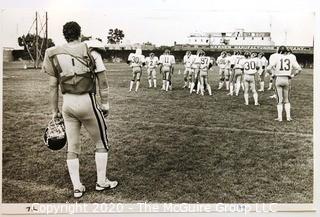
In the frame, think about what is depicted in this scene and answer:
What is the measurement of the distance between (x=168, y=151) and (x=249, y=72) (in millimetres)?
759

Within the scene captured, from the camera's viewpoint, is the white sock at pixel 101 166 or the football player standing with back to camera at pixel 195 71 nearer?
the white sock at pixel 101 166

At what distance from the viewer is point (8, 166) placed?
2.92 meters

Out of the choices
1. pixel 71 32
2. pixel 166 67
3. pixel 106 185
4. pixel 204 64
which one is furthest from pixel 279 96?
pixel 71 32

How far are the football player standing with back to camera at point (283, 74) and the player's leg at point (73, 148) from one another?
114 centimetres

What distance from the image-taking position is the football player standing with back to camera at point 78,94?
9.21ft

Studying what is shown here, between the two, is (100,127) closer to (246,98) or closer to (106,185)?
(106,185)

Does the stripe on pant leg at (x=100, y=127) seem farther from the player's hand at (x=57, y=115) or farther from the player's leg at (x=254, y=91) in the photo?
the player's leg at (x=254, y=91)

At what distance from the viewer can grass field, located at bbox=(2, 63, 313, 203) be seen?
293 cm

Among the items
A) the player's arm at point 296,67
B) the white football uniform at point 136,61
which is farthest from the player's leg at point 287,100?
the white football uniform at point 136,61

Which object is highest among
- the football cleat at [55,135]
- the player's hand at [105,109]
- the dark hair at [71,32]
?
the dark hair at [71,32]

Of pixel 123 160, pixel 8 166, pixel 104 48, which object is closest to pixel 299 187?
pixel 123 160

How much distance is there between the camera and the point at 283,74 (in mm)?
3172

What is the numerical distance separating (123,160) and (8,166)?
2.04ft

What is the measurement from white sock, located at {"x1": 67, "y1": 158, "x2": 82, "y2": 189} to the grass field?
0.04 meters
